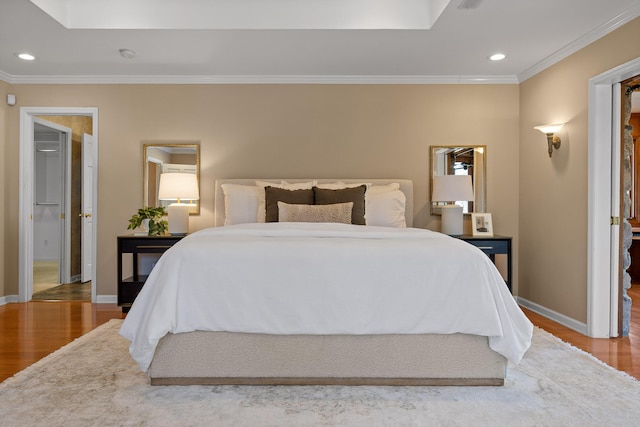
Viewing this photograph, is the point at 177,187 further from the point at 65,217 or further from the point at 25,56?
the point at 65,217

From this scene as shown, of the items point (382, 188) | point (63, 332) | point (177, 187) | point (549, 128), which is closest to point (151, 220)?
point (177, 187)

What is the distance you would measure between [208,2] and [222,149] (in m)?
1.65

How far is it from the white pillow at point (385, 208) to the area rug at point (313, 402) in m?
1.85

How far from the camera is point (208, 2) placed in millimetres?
3479

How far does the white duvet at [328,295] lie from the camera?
234cm

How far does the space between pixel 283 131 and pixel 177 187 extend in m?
1.23

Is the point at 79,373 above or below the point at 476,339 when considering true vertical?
below

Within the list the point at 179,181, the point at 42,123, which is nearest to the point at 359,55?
the point at 179,181

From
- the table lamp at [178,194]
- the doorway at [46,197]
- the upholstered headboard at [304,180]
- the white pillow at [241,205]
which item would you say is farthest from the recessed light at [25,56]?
the doorway at [46,197]

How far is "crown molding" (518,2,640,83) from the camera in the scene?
10.2 feet

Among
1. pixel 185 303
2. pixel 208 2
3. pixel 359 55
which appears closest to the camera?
pixel 185 303

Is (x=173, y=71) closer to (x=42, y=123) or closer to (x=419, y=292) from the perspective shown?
(x=42, y=123)

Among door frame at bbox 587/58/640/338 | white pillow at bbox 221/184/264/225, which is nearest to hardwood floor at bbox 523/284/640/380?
door frame at bbox 587/58/640/338

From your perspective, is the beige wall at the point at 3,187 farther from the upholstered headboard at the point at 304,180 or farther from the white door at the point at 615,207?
the white door at the point at 615,207
